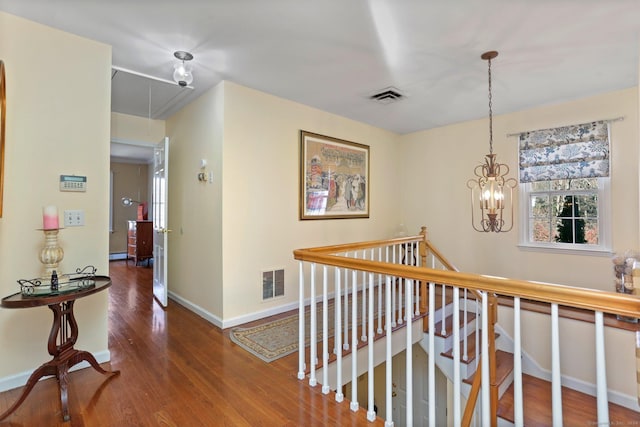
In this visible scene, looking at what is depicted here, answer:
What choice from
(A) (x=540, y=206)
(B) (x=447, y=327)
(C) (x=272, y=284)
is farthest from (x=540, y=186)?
(C) (x=272, y=284)

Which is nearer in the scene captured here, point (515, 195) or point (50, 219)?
point (50, 219)

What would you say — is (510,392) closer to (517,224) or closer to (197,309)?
(517,224)

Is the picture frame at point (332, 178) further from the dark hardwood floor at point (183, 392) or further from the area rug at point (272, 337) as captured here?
the dark hardwood floor at point (183, 392)

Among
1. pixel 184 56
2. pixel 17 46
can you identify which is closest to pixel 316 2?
pixel 184 56

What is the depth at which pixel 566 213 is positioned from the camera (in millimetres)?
3840

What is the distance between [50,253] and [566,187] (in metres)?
5.18

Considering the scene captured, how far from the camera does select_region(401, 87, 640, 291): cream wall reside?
3412mm

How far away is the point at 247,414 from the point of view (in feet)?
6.20

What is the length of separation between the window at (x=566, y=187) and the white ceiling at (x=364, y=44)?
0.51m

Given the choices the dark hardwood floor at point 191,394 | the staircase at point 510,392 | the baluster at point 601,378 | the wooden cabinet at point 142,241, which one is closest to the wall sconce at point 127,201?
the wooden cabinet at point 142,241

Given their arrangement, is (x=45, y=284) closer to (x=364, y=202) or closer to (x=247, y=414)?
(x=247, y=414)

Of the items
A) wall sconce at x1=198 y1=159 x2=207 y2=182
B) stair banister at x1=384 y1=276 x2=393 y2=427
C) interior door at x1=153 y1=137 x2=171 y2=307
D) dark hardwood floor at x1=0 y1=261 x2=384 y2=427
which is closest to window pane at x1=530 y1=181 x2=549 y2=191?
stair banister at x1=384 y1=276 x2=393 y2=427

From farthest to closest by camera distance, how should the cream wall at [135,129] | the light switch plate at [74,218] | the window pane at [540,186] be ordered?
the cream wall at [135,129], the window pane at [540,186], the light switch plate at [74,218]

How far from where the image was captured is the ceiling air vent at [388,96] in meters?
3.48
